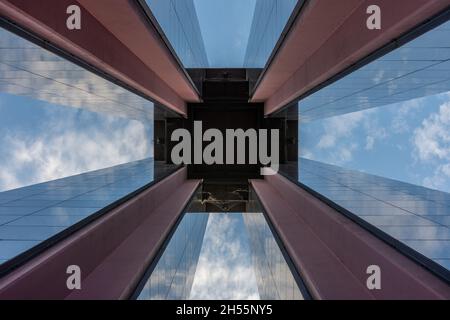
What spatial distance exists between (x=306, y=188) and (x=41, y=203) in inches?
285

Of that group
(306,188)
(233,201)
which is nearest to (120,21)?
(306,188)

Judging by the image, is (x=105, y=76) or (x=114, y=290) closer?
(x=114, y=290)

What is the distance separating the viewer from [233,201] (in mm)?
20453

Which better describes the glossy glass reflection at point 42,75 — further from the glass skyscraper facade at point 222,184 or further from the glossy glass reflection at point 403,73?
the glossy glass reflection at point 403,73

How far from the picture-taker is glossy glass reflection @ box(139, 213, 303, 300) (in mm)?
7570

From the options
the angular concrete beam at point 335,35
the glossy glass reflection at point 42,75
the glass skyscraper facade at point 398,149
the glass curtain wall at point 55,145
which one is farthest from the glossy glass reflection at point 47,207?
the angular concrete beam at point 335,35

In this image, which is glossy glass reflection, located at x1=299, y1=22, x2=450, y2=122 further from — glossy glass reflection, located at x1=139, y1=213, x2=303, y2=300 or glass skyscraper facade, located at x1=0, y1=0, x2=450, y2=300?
glossy glass reflection, located at x1=139, y1=213, x2=303, y2=300

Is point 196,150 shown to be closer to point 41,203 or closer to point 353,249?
point 41,203

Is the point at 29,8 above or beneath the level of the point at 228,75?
beneath

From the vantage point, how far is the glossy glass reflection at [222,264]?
7.57 m

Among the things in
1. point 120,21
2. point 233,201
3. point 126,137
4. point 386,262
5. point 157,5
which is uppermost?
point 157,5
